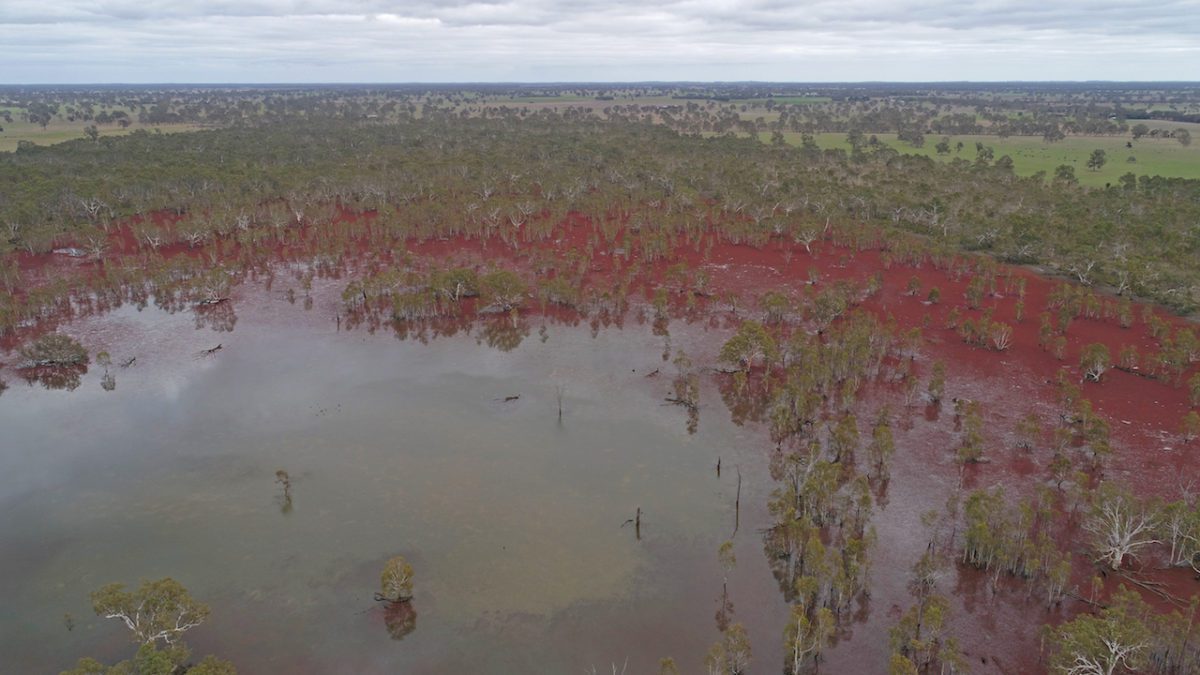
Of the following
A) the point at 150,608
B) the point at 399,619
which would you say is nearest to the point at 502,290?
the point at 399,619

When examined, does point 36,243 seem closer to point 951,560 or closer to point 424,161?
point 424,161

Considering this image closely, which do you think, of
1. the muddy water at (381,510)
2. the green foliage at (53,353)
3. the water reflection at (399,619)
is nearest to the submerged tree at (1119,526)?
the muddy water at (381,510)

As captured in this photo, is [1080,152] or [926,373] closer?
[926,373]

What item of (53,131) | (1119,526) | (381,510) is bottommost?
(381,510)

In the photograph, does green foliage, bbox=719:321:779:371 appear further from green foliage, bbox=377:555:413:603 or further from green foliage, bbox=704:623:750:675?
green foliage, bbox=377:555:413:603

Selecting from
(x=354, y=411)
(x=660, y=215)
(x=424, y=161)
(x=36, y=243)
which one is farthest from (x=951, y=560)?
(x=424, y=161)

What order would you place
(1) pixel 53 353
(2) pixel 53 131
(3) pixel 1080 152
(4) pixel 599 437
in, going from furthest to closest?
(2) pixel 53 131
(3) pixel 1080 152
(1) pixel 53 353
(4) pixel 599 437

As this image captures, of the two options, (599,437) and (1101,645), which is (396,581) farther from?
(1101,645)

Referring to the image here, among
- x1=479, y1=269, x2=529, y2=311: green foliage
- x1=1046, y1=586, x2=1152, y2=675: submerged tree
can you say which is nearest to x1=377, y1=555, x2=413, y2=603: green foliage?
x1=1046, y1=586, x2=1152, y2=675: submerged tree
